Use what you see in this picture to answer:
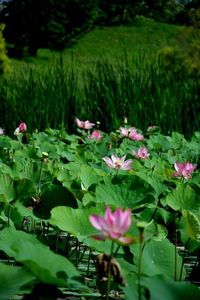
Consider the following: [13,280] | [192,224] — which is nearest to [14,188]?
[192,224]

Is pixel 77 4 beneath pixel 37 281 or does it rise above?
above

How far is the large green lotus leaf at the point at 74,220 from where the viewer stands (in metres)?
1.06

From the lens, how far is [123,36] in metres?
24.0

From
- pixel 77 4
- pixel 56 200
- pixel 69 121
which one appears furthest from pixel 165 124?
pixel 77 4

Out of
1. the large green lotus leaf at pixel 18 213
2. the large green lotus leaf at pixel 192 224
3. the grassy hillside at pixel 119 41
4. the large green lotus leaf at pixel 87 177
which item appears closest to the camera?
the large green lotus leaf at pixel 192 224

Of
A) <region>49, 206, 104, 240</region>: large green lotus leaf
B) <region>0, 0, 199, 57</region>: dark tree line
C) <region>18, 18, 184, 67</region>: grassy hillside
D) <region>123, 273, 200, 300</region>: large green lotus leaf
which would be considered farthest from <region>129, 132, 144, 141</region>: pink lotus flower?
<region>0, 0, 199, 57</region>: dark tree line

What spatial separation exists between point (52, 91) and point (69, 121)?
26 centimetres

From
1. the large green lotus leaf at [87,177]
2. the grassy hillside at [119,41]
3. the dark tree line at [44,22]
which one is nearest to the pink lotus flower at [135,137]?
the large green lotus leaf at [87,177]

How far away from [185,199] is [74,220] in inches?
12.1

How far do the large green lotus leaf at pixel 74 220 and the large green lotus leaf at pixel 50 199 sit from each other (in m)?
0.22

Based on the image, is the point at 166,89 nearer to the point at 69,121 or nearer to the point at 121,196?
the point at 69,121

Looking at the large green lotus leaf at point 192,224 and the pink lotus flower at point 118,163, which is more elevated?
the large green lotus leaf at point 192,224

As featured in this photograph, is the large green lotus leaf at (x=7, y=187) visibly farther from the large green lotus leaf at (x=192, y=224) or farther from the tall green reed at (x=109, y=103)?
the tall green reed at (x=109, y=103)

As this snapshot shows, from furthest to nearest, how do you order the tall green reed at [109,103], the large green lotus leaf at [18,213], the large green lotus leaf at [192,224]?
the tall green reed at [109,103], the large green lotus leaf at [18,213], the large green lotus leaf at [192,224]
